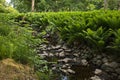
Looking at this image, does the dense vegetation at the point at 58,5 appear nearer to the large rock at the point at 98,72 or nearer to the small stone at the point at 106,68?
the small stone at the point at 106,68

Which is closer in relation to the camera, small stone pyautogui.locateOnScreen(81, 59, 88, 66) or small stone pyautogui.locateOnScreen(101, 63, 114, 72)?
small stone pyautogui.locateOnScreen(101, 63, 114, 72)

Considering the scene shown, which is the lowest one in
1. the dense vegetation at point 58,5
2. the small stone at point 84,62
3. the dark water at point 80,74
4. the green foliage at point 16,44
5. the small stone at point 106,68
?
the dark water at point 80,74

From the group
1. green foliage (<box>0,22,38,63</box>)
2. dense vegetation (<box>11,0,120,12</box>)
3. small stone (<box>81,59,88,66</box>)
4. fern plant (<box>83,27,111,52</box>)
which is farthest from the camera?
dense vegetation (<box>11,0,120,12</box>)

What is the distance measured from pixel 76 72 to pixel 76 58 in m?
1.05

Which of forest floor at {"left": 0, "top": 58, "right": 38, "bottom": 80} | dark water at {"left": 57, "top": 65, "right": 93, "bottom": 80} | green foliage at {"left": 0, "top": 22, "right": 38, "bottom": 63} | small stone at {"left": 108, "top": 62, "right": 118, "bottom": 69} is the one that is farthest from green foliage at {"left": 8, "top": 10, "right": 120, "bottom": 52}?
forest floor at {"left": 0, "top": 58, "right": 38, "bottom": 80}

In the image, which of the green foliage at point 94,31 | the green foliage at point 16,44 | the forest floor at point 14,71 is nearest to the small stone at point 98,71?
the green foliage at point 94,31

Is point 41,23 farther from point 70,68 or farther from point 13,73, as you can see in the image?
point 13,73

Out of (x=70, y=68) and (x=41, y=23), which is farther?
(x=41, y=23)

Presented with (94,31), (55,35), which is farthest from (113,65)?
(55,35)

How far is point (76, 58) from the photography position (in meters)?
6.83

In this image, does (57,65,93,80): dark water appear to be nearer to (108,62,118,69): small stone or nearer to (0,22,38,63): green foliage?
(108,62,118,69): small stone

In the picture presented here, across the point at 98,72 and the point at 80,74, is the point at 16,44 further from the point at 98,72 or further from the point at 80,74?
the point at 98,72

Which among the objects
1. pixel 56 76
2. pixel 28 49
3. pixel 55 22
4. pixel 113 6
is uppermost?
pixel 113 6

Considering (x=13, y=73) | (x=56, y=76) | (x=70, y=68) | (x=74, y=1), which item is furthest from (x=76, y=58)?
(x=74, y=1)
